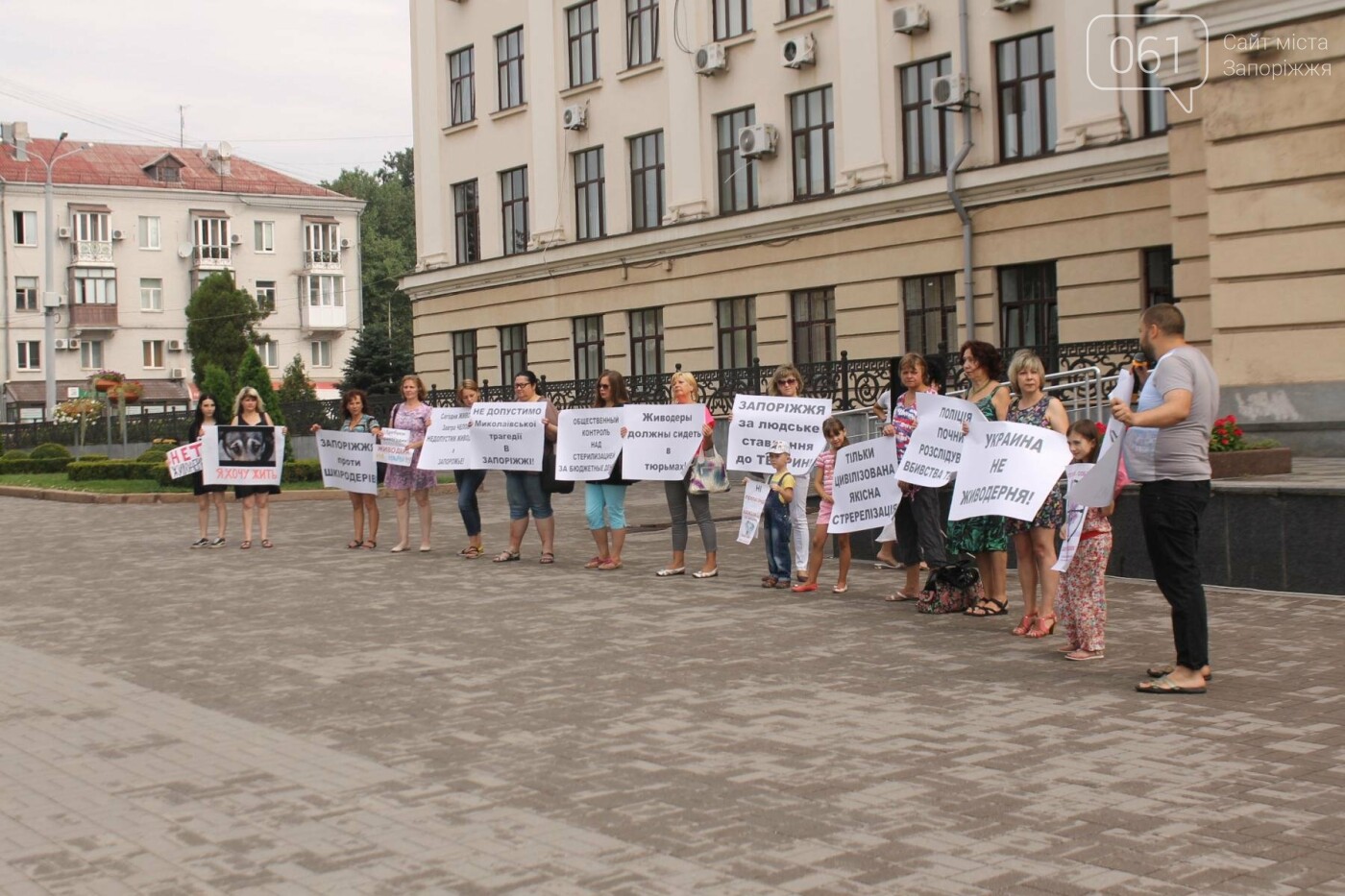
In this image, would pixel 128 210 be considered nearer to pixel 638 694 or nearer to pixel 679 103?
pixel 679 103

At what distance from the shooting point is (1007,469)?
33.8ft

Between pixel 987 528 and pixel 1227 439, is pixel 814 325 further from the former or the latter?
pixel 987 528

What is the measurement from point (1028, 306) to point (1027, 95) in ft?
12.8

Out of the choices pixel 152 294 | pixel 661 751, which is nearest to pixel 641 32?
pixel 661 751

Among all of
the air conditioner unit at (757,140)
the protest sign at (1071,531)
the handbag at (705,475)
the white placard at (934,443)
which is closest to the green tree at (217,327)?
the air conditioner unit at (757,140)

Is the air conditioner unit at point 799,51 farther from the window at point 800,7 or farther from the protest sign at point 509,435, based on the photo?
the protest sign at point 509,435

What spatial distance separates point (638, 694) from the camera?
28.2ft

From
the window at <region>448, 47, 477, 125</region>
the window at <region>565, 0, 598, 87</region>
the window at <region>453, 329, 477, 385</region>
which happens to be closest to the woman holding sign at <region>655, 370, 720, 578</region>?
the window at <region>565, 0, 598, 87</region>

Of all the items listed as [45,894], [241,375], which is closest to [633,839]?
[45,894]

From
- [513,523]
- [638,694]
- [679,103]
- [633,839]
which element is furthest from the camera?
[679,103]

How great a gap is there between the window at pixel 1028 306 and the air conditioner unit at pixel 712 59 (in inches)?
350

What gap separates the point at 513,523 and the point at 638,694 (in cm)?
777

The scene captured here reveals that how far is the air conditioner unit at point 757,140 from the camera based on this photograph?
32.7 metres

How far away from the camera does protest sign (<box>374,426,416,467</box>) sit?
17.4 meters
